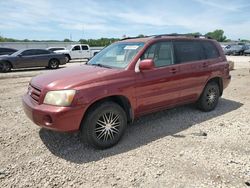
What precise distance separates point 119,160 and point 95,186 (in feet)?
2.22

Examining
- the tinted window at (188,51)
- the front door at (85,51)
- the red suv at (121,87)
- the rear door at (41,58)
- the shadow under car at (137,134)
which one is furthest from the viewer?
the front door at (85,51)

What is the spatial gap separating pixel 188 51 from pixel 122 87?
83.3 inches

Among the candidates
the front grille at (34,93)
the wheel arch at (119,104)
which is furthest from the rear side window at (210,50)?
the front grille at (34,93)

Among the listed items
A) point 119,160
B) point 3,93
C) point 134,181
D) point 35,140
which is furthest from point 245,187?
point 3,93

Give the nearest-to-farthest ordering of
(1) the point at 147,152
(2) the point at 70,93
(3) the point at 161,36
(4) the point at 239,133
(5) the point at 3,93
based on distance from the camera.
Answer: (2) the point at 70,93 → (1) the point at 147,152 → (4) the point at 239,133 → (3) the point at 161,36 → (5) the point at 3,93

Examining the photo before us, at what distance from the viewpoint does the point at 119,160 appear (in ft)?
11.5

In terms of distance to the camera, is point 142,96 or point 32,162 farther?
point 142,96

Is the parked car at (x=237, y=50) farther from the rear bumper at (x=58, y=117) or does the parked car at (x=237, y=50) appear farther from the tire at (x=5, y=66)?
the rear bumper at (x=58, y=117)

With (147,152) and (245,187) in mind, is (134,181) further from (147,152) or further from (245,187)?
(245,187)

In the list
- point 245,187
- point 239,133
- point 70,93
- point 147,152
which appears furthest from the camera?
point 239,133

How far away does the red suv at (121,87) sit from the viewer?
3418 millimetres

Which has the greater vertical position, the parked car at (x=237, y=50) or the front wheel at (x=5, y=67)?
the parked car at (x=237, y=50)

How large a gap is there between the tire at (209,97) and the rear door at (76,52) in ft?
65.8

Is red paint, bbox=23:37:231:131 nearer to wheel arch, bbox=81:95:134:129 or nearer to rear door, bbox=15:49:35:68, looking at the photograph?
wheel arch, bbox=81:95:134:129
